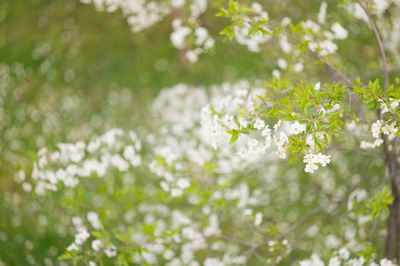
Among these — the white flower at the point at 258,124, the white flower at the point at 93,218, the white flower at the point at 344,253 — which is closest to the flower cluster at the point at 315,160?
the white flower at the point at 258,124

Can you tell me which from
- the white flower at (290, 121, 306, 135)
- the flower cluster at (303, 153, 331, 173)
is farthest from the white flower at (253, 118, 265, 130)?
the flower cluster at (303, 153, 331, 173)

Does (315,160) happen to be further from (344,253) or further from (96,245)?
(96,245)

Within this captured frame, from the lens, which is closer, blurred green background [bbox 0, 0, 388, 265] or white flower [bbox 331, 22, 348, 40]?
white flower [bbox 331, 22, 348, 40]

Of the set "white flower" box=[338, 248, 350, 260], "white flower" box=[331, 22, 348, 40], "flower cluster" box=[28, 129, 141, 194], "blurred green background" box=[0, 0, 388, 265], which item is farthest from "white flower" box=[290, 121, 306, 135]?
"blurred green background" box=[0, 0, 388, 265]

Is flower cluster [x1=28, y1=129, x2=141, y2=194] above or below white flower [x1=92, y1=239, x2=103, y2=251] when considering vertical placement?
above

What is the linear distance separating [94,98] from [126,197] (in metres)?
4.24

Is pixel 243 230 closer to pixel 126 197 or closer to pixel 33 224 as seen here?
pixel 126 197

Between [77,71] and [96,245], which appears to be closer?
[96,245]

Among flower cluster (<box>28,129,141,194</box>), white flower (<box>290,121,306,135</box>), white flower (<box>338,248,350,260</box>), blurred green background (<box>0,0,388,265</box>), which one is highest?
white flower (<box>290,121,306,135</box>)

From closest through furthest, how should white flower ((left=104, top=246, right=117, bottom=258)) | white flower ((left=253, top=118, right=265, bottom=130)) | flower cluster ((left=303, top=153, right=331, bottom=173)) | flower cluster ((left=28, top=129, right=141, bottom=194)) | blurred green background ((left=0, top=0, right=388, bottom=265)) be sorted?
flower cluster ((left=303, top=153, right=331, bottom=173)) → white flower ((left=253, top=118, right=265, bottom=130)) → white flower ((left=104, top=246, right=117, bottom=258)) → flower cluster ((left=28, top=129, right=141, bottom=194)) → blurred green background ((left=0, top=0, right=388, bottom=265))

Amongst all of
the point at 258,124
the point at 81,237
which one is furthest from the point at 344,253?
the point at 81,237

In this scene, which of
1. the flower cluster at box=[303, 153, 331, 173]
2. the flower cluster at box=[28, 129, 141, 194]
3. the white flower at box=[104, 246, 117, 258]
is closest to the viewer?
the flower cluster at box=[303, 153, 331, 173]

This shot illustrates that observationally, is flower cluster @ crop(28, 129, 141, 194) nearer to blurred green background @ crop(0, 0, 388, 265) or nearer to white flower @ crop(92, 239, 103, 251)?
white flower @ crop(92, 239, 103, 251)

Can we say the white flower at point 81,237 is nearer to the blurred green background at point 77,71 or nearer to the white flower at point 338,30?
the white flower at point 338,30
